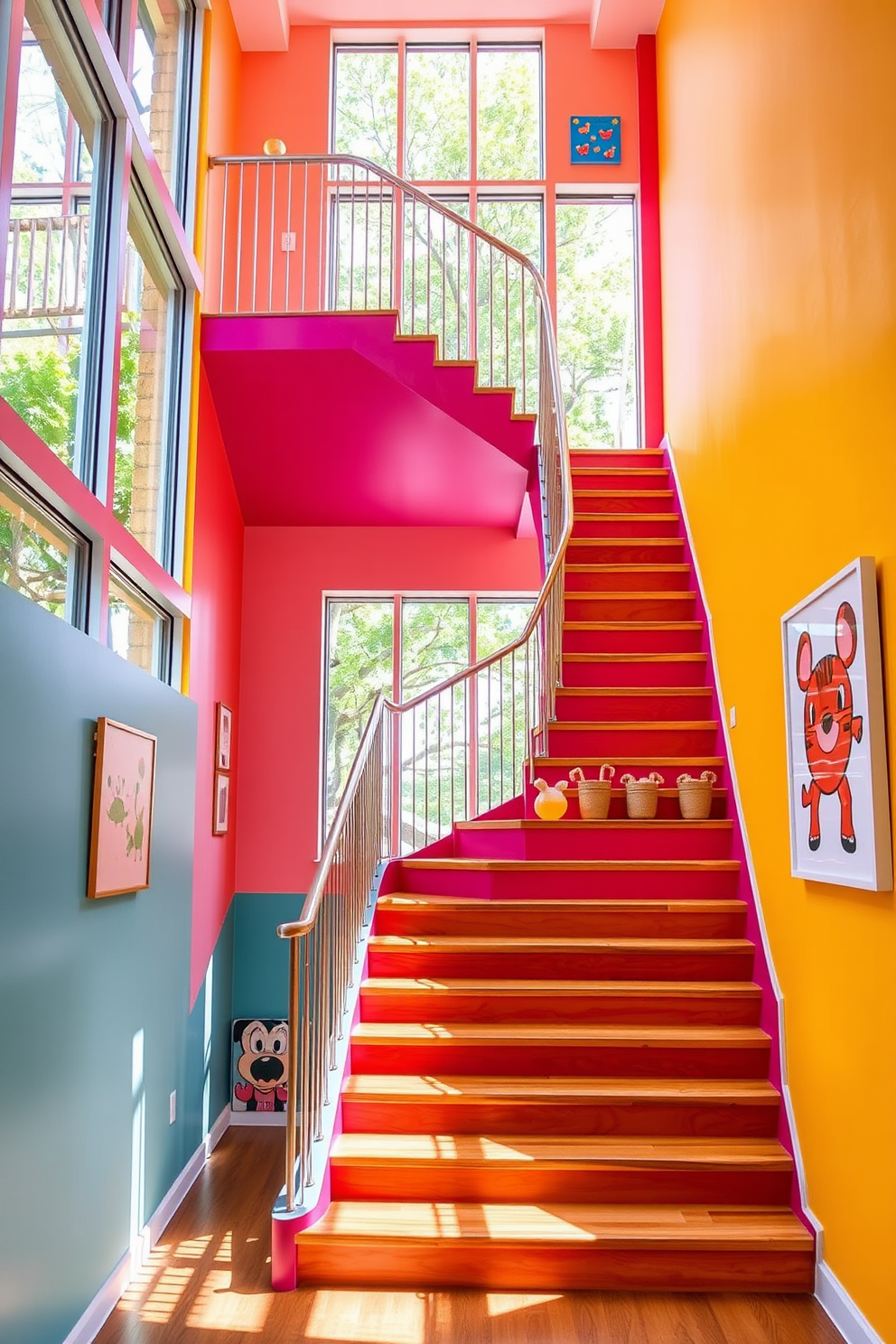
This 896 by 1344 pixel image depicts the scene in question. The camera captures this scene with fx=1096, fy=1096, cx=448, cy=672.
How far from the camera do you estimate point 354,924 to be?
14.8 feet

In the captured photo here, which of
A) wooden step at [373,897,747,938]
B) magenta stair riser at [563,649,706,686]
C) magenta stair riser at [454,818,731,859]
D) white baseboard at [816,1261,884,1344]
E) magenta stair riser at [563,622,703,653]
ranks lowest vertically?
white baseboard at [816,1261,884,1344]

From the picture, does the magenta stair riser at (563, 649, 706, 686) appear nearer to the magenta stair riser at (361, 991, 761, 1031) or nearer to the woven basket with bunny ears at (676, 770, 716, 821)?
the woven basket with bunny ears at (676, 770, 716, 821)

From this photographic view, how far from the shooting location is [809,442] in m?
3.64

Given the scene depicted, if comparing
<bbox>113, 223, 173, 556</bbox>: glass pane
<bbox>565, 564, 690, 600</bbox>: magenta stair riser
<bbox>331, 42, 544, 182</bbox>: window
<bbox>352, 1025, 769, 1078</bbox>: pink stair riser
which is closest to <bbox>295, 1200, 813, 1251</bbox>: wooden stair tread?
<bbox>352, 1025, 769, 1078</bbox>: pink stair riser

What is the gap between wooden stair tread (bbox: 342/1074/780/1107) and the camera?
3814mm

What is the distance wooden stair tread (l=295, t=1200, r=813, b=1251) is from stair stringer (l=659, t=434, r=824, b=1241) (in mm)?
109

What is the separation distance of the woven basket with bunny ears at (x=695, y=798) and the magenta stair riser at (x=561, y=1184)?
159 cm

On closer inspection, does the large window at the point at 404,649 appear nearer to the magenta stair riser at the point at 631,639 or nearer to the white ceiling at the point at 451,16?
the magenta stair riser at the point at 631,639

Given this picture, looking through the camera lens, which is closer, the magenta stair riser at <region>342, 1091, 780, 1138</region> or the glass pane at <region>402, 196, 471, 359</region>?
the magenta stair riser at <region>342, 1091, 780, 1138</region>

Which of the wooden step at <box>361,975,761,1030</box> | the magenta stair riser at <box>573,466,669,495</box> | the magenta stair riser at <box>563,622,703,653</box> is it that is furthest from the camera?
the magenta stair riser at <box>573,466,669,495</box>

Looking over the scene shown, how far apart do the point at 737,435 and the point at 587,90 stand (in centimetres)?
426

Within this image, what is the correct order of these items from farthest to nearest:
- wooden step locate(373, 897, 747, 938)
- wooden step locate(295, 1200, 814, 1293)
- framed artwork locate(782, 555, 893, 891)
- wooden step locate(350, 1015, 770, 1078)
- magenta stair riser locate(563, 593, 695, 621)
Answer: magenta stair riser locate(563, 593, 695, 621) < wooden step locate(373, 897, 747, 938) < wooden step locate(350, 1015, 770, 1078) < wooden step locate(295, 1200, 814, 1293) < framed artwork locate(782, 555, 893, 891)

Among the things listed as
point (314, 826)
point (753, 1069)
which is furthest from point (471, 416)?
point (753, 1069)

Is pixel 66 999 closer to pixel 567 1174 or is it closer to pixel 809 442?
pixel 567 1174
